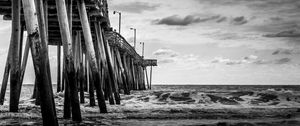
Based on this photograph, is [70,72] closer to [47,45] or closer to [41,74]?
[47,45]

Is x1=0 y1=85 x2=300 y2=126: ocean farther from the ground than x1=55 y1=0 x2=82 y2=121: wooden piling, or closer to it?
closer to it

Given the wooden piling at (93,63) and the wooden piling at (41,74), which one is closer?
the wooden piling at (41,74)

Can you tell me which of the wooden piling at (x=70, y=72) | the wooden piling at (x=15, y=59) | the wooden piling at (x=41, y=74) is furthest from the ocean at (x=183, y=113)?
the wooden piling at (x=41, y=74)

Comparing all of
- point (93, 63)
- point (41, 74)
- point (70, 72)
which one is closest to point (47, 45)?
point (70, 72)

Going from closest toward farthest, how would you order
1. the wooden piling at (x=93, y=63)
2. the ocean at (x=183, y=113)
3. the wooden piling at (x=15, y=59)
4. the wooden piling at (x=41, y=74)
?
the wooden piling at (x=41, y=74)
the ocean at (x=183, y=113)
the wooden piling at (x=15, y=59)
the wooden piling at (x=93, y=63)

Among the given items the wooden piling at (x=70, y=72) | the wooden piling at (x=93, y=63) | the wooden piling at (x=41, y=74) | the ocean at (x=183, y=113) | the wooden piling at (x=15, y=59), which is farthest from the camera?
the wooden piling at (x=93, y=63)

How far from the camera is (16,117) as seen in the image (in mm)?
11188

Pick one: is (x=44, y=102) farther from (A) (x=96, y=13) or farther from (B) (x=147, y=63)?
(B) (x=147, y=63)

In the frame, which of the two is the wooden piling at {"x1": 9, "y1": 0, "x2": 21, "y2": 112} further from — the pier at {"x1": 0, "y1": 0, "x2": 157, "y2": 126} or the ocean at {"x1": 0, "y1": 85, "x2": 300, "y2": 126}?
the ocean at {"x1": 0, "y1": 85, "x2": 300, "y2": 126}

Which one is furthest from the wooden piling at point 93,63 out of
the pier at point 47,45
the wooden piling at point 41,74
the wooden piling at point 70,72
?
the wooden piling at point 41,74

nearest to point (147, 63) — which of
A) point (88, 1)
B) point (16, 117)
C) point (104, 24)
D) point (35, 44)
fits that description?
point (104, 24)

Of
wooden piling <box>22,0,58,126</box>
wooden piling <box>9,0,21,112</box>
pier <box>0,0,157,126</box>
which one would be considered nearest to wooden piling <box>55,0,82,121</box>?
pier <box>0,0,157,126</box>

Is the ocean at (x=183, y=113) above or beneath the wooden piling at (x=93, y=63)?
beneath

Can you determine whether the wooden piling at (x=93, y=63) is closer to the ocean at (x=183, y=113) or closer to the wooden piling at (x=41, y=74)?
the ocean at (x=183, y=113)
